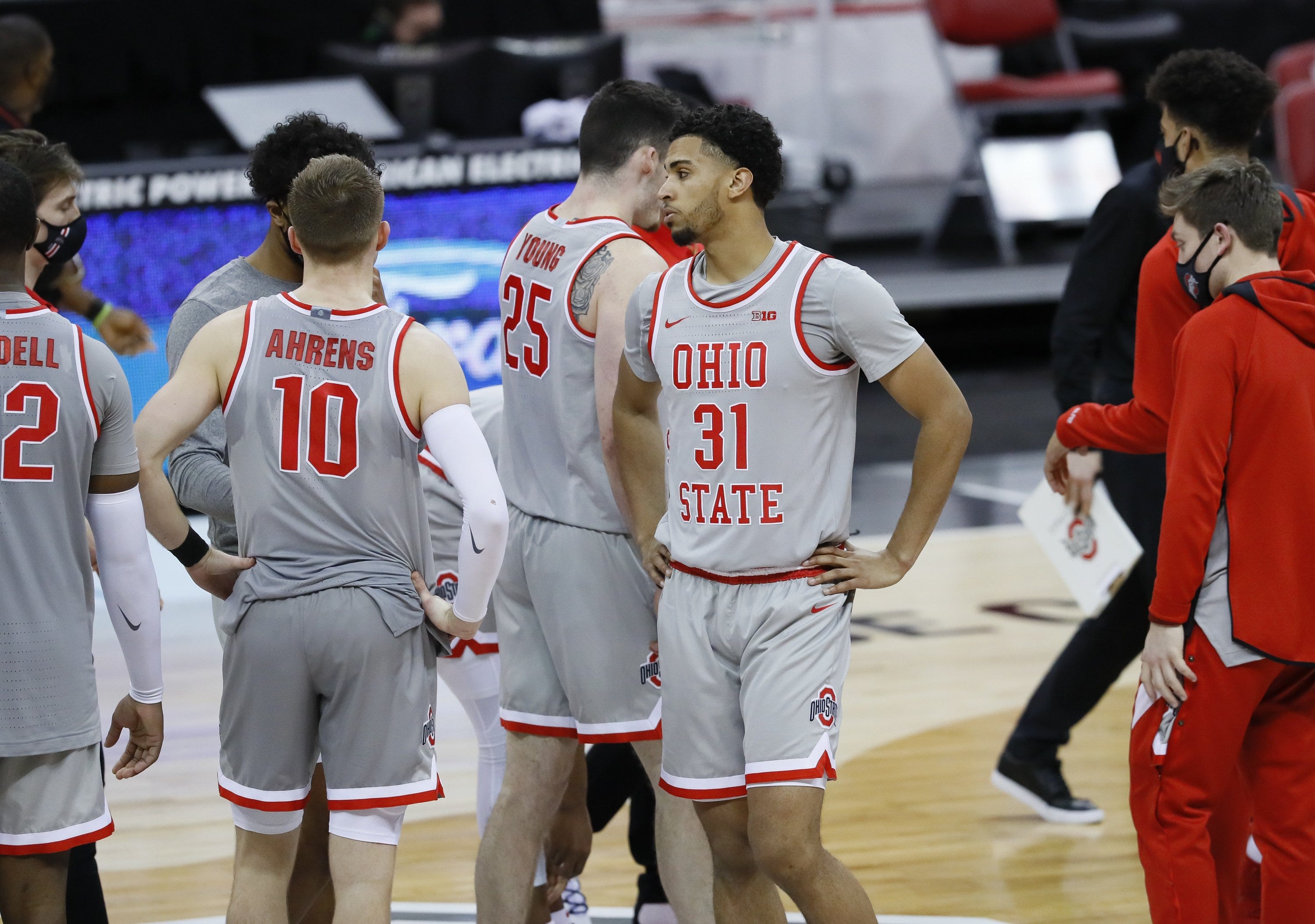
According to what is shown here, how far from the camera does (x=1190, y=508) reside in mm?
3189

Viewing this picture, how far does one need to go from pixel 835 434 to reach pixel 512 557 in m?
0.82

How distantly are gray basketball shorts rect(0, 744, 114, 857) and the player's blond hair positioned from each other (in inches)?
37.6

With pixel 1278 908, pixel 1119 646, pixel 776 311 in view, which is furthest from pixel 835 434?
pixel 1119 646

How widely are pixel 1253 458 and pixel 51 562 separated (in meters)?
2.13

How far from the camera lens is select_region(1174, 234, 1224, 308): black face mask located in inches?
131

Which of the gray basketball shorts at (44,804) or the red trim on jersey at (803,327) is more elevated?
the red trim on jersey at (803,327)

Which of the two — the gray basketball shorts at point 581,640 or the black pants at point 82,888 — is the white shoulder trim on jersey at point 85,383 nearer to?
the black pants at point 82,888

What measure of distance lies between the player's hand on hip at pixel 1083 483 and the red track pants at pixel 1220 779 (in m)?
1.07

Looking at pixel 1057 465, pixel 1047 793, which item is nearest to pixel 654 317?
pixel 1057 465

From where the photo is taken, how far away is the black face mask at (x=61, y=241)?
335cm

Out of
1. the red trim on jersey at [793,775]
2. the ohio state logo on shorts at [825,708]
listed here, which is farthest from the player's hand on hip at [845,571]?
the red trim on jersey at [793,775]

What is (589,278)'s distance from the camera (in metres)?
3.52

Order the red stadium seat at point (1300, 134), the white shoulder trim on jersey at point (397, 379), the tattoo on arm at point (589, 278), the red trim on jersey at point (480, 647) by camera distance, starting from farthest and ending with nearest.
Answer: the red stadium seat at point (1300, 134)
the red trim on jersey at point (480, 647)
the tattoo on arm at point (589, 278)
the white shoulder trim on jersey at point (397, 379)

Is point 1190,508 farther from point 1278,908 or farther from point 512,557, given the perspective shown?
point 512,557
